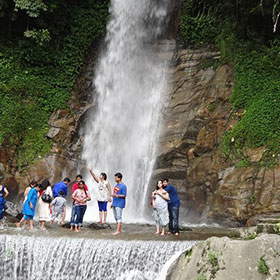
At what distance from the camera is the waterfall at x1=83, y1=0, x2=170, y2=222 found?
52.6 feet

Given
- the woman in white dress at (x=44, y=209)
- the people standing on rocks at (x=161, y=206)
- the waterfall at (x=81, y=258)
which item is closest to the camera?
the waterfall at (x=81, y=258)

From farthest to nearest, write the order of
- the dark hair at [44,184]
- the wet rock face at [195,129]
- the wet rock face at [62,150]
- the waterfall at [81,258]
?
the wet rock face at [62,150]
the wet rock face at [195,129]
the dark hair at [44,184]
the waterfall at [81,258]

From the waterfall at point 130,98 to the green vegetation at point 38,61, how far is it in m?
1.15

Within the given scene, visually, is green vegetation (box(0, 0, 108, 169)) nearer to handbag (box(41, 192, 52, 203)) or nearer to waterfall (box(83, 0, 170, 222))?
waterfall (box(83, 0, 170, 222))

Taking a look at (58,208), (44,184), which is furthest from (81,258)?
(44,184)

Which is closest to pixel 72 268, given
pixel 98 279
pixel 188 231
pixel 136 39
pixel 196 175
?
pixel 98 279

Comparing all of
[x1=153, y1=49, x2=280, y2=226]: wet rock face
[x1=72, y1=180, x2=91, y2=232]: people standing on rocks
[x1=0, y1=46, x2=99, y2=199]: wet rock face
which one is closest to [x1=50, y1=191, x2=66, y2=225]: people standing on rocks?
[x1=72, y1=180, x2=91, y2=232]: people standing on rocks

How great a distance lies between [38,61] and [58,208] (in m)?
9.66

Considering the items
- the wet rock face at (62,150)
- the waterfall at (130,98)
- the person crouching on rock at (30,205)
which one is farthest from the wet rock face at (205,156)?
the person crouching on rock at (30,205)

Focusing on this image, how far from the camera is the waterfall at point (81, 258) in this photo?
25.4 ft

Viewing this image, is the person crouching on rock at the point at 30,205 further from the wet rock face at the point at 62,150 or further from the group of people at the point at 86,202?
the wet rock face at the point at 62,150

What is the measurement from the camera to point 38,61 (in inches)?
739

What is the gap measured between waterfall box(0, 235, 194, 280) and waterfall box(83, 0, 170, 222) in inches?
249

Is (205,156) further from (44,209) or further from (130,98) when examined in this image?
(44,209)
